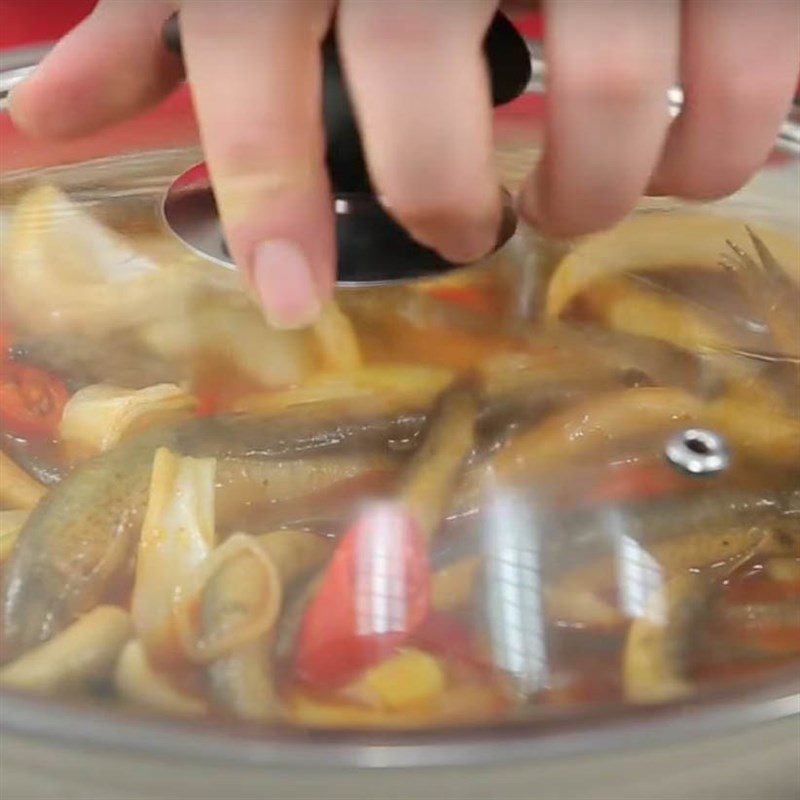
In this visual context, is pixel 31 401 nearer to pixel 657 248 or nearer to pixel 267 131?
pixel 267 131

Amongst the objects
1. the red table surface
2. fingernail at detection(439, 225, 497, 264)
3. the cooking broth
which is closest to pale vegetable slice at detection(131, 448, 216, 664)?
the cooking broth

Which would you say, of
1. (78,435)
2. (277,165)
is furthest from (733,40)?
(78,435)

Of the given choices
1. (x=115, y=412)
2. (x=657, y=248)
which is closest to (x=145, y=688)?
(x=115, y=412)

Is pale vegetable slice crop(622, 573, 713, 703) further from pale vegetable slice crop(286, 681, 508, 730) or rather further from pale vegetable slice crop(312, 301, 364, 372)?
pale vegetable slice crop(312, 301, 364, 372)

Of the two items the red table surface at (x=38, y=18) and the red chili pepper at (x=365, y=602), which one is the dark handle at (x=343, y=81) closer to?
the red chili pepper at (x=365, y=602)

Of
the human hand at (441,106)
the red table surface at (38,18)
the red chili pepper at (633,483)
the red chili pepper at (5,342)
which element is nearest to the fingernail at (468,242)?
the human hand at (441,106)

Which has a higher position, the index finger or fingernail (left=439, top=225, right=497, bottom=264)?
the index finger

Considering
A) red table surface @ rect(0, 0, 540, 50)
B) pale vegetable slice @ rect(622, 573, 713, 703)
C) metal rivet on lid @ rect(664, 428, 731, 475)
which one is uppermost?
metal rivet on lid @ rect(664, 428, 731, 475)
